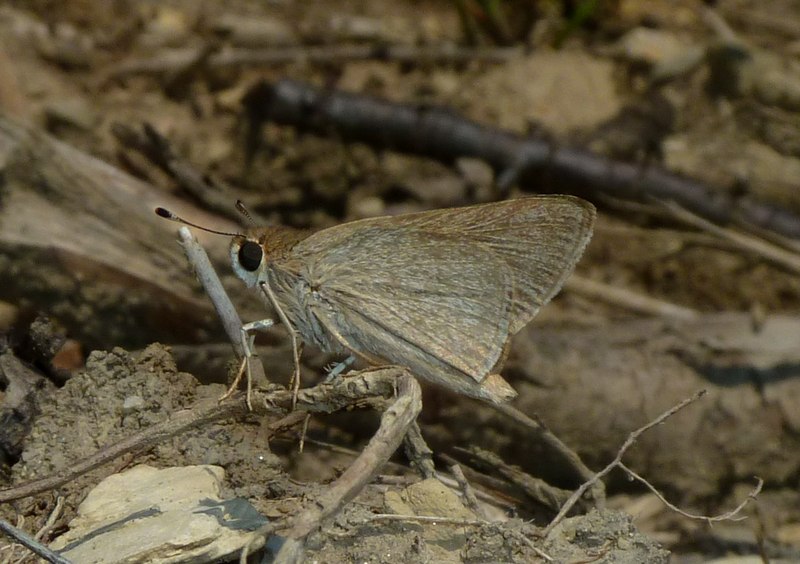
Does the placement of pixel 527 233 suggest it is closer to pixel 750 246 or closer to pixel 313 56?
pixel 750 246

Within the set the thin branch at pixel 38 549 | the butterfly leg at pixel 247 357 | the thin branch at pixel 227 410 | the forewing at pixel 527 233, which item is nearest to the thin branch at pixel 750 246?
the forewing at pixel 527 233

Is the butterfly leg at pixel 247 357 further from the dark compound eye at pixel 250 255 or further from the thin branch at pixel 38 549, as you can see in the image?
the thin branch at pixel 38 549

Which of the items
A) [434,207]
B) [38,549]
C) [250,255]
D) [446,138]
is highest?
[250,255]

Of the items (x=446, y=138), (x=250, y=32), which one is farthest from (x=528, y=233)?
(x=250, y=32)

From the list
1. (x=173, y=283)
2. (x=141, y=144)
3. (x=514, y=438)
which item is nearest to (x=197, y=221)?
(x=173, y=283)

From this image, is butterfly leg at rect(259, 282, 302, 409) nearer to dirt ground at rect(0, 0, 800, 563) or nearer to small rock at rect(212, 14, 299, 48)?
dirt ground at rect(0, 0, 800, 563)

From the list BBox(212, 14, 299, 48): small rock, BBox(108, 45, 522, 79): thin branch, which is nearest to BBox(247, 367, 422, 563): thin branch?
BBox(108, 45, 522, 79): thin branch

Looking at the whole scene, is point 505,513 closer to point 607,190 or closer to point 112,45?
point 607,190
